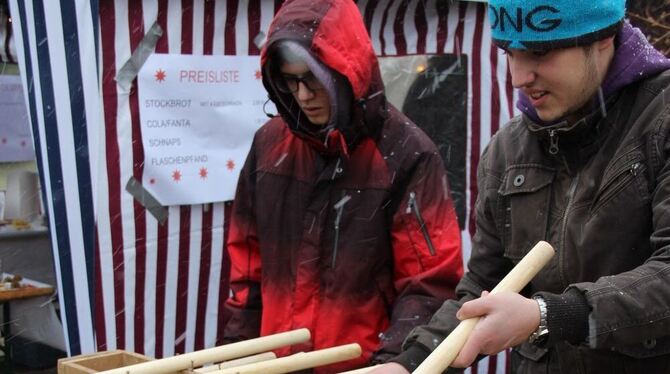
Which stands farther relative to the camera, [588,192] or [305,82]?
[305,82]

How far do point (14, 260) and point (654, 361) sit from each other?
179 inches

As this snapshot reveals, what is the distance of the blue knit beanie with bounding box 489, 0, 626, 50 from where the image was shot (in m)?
2.06

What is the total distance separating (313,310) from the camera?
309 cm

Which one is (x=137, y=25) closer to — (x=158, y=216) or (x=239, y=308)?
(x=158, y=216)

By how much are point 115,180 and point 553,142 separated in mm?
2280

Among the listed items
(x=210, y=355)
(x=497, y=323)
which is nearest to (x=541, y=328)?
(x=497, y=323)

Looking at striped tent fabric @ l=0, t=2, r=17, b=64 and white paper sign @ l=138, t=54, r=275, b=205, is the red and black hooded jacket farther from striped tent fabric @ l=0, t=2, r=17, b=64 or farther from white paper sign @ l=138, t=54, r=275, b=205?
striped tent fabric @ l=0, t=2, r=17, b=64

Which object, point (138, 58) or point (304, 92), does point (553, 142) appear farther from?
point (138, 58)

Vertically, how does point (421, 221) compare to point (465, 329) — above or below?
below

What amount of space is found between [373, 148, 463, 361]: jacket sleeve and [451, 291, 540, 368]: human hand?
1.06 meters

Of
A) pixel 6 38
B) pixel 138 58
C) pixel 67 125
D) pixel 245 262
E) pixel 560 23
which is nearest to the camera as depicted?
pixel 560 23

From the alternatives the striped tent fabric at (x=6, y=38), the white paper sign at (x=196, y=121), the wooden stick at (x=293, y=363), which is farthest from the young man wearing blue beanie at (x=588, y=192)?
the striped tent fabric at (x=6, y=38)

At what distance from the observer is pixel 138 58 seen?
403 centimetres

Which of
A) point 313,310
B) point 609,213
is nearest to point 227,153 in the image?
point 313,310
